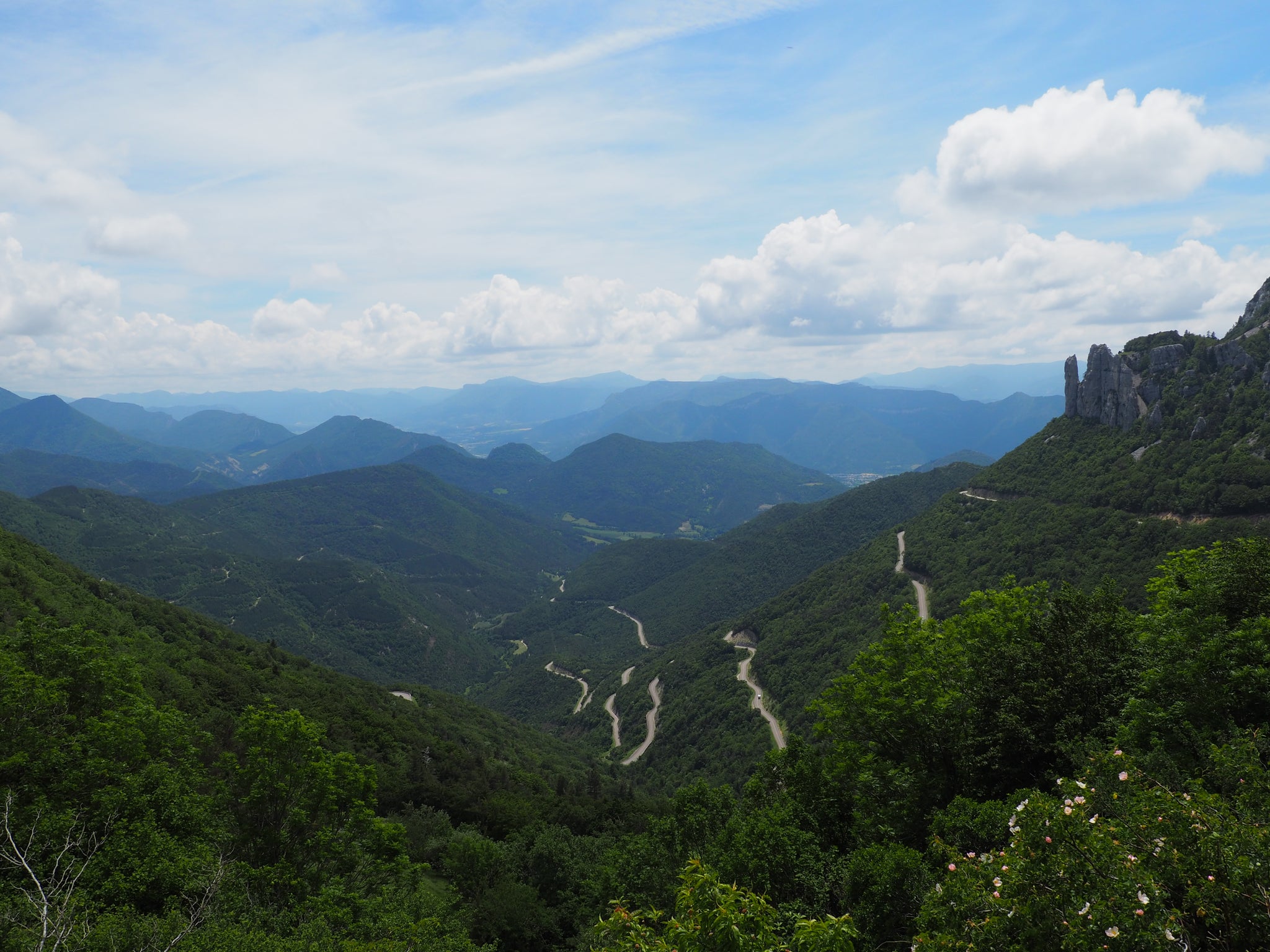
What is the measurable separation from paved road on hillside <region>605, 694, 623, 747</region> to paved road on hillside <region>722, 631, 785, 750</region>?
2581cm

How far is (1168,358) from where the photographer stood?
9538 centimetres

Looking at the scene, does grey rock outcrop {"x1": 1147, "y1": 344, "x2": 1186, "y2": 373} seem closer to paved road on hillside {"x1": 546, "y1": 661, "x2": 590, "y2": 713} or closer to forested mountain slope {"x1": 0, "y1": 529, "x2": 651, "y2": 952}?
forested mountain slope {"x1": 0, "y1": 529, "x2": 651, "y2": 952}

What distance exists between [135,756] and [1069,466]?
114566 mm

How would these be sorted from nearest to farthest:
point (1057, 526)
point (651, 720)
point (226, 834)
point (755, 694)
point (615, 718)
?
1. point (226, 834)
2. point (1057, 526)
3. point (755, 694)
4. point (651, 720)
5. point (615, 718)

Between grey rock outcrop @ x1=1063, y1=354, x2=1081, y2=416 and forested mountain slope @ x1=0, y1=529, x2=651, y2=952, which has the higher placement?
grey rock outcrop @ x1=1063, y1=354, x2=1081, y2=416

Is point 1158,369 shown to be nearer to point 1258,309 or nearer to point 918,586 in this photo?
point 1258,309

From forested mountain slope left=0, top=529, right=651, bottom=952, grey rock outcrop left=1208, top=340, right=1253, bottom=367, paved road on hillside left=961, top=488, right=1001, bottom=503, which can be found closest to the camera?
forested mountain slope left=0, top=529, right=651, bottom=952

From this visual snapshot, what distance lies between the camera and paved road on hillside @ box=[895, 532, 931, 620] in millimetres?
85125

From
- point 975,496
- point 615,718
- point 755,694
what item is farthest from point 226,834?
point 975,496

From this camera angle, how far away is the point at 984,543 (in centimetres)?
9250

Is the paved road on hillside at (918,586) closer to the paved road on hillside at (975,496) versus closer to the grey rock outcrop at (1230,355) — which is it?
the paved road on hillside at (975,496)

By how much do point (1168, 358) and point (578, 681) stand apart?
134m

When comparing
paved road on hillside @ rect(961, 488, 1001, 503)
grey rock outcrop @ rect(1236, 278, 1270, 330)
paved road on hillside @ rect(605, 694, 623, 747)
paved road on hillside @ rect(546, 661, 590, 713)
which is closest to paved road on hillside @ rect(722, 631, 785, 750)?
paved road on hillside @ rect(605, 694, 623, 747)

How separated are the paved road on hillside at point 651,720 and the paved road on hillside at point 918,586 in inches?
1914
